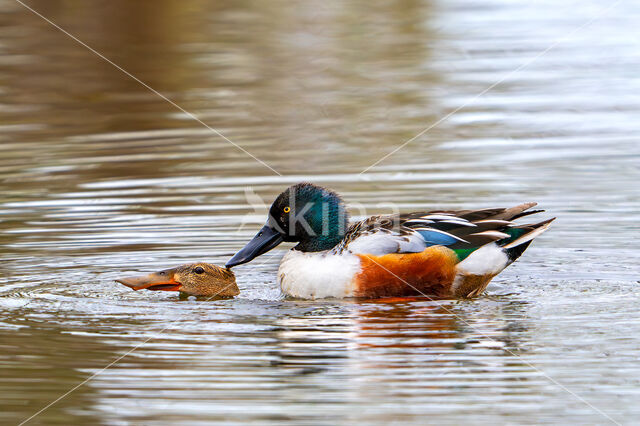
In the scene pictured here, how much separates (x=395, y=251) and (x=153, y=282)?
1793 millimetres

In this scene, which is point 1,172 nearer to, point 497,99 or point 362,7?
point 497,99

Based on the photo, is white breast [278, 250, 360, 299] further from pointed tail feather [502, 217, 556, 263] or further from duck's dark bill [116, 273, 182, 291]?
pointed tail feather [502, 217, 556, 263]

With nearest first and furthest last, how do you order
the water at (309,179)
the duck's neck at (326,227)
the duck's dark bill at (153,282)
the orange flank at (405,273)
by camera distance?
the water at (309,179) < the orange flank at (405,273) < the duck's dark bill at (153,282) < the duck's neck at (326,227)

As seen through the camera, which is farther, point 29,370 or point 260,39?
point 260,39

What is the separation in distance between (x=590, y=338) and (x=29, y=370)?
10.8 ft

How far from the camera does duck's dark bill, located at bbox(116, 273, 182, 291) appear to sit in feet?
28.4

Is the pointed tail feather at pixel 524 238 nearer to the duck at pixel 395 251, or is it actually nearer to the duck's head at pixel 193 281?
the duck at pixel 395 251

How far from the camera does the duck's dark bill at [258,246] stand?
29.4 ft

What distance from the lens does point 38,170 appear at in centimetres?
1284

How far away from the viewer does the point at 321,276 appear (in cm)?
859

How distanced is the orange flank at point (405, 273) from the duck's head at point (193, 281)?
0.99m

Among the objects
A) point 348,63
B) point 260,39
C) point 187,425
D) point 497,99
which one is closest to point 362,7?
point 260,39

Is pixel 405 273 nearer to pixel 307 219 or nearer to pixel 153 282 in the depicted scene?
pixel 307 219

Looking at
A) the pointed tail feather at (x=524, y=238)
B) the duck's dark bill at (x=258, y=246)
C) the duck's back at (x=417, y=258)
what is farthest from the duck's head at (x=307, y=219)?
the pointed tail feather at (x=524, y=238)
